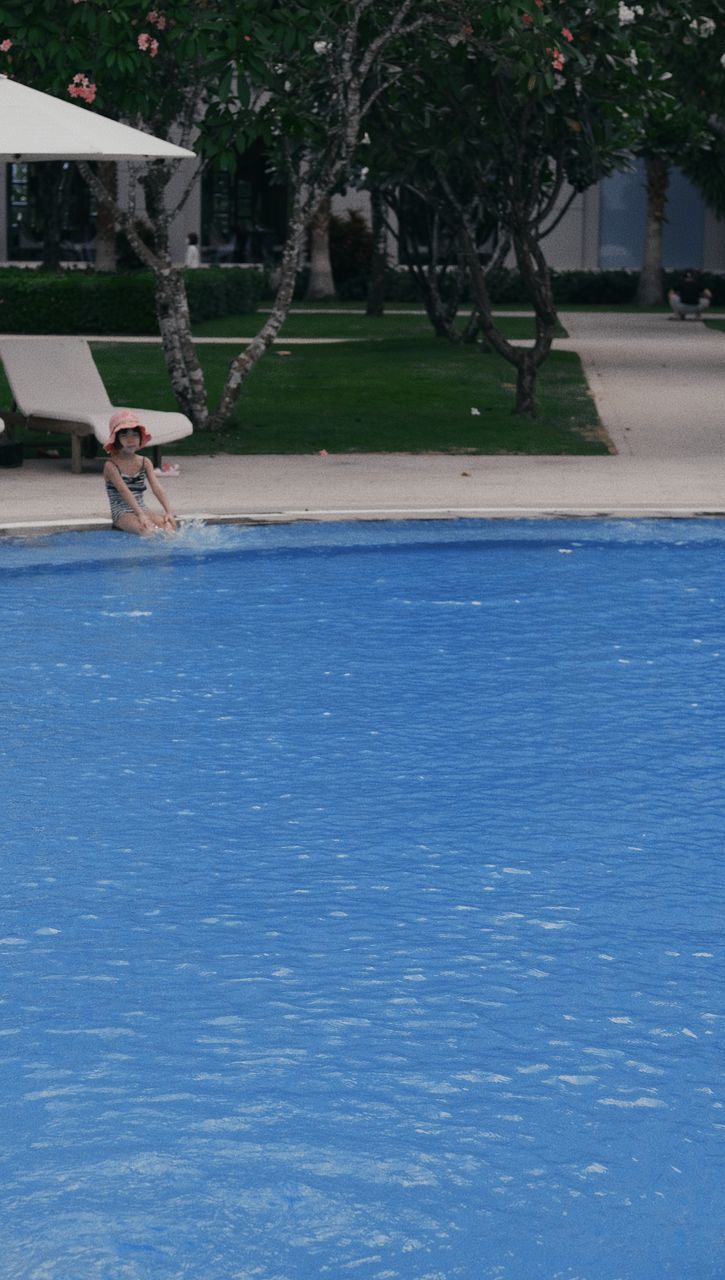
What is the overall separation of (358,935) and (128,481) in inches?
284

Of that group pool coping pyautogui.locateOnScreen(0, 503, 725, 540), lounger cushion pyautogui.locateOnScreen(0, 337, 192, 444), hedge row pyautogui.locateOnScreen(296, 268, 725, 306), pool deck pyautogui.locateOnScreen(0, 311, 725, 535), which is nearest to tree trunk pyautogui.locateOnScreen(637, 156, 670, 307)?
hedge row pyautogui.locateOnScreen(296, 268, 725, 306)

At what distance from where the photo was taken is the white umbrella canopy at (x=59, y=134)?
14.7m

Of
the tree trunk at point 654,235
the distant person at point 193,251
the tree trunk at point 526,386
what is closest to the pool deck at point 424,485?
the tree trunk at point 526,386

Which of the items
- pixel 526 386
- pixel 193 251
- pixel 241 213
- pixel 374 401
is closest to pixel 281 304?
pixel 526 386

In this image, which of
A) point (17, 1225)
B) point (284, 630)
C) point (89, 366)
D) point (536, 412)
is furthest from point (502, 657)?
point (536, 412)

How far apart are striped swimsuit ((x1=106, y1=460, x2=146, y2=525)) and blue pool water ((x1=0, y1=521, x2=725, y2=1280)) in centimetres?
106

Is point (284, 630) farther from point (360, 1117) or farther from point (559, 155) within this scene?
point (559, 155)

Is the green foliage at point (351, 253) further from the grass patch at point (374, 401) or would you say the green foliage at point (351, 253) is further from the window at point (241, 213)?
the grass patch at point (374, 401)

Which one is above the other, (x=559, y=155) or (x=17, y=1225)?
(x=559, y=155)

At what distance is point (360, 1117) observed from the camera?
17.6 ft

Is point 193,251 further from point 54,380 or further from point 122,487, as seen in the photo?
point 122,487

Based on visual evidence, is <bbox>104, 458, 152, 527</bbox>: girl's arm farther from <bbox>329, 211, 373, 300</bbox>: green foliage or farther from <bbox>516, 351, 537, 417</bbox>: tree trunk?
<bbox>329, 211, 373, 300</bbox>: green foliage

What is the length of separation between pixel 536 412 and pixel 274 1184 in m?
Answer: 16.2

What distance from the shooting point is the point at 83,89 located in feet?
52.6
